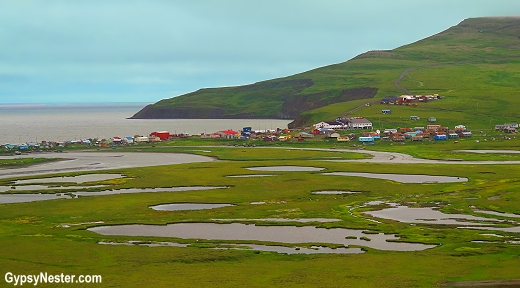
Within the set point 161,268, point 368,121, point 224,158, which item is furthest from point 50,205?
point 368,121

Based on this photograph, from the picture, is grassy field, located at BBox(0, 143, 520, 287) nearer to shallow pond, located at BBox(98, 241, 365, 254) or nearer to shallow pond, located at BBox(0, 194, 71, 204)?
shallow pond, located at BBox(98, 241, 365, 254)

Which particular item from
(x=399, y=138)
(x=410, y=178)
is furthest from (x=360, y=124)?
(x=410, y=178)

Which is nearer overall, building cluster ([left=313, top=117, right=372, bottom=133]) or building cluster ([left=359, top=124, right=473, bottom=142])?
building cluster ([left=359, top=124, right=473, bottom=142])

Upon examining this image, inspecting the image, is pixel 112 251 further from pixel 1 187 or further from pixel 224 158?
pixel 224 158

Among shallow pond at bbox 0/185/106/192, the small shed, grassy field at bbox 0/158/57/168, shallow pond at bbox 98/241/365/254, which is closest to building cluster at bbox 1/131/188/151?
grassy field at bbox 0/158/57/168

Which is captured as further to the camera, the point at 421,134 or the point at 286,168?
the point at 421,134

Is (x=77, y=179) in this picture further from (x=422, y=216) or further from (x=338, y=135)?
(x=338, y=135)
